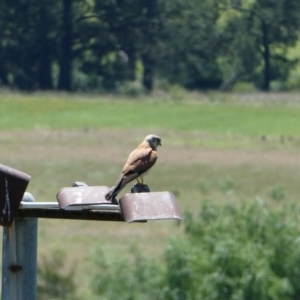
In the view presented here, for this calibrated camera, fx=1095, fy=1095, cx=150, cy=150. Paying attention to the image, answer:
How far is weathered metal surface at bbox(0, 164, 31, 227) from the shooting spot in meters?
3.43

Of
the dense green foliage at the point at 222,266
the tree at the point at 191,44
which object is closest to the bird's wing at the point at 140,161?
the dense green foliage at the point at 222,266

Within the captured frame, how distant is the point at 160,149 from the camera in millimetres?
32969

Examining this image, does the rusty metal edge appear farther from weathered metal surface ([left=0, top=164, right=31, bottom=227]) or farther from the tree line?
the tree line

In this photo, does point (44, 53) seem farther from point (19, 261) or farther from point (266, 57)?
point (19, 261)

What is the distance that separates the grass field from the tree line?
270 inches

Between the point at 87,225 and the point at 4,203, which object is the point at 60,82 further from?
the point at 4,203

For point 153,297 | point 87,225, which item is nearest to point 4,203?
point 153,297

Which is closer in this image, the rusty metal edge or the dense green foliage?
the rusty metal edge

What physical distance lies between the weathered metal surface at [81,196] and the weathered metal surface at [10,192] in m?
0.15

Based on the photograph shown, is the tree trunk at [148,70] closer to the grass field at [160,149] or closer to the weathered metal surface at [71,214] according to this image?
the grass field at [160,149]

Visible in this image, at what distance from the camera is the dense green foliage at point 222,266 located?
38.8ft

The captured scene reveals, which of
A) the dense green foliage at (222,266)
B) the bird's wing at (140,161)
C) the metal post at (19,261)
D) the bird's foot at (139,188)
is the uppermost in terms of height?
the bird's foot at (139,188)

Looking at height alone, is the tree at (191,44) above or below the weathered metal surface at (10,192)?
below

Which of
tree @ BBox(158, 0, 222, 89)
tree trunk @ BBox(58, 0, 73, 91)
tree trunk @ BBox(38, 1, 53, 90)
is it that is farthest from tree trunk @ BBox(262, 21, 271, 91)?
tree trunk @ BBox(38, 1, 53, 90)
